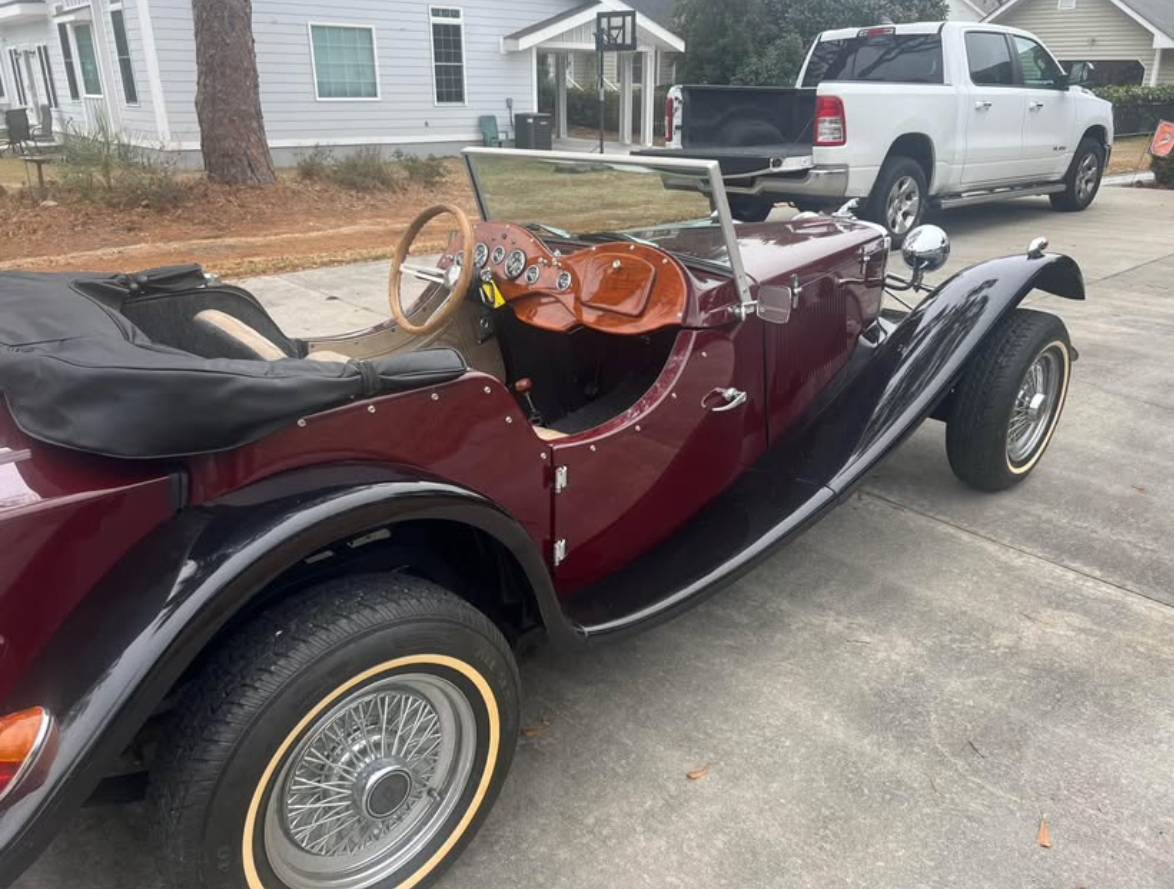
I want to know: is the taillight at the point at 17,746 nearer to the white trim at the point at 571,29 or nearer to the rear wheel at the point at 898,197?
the rear wheel at the point at 898,197

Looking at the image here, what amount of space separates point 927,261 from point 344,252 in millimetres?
6569

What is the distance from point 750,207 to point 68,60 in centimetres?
1627

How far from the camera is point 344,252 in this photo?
9047 mm

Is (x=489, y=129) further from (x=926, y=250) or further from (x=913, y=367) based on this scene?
(x=913, y=367)

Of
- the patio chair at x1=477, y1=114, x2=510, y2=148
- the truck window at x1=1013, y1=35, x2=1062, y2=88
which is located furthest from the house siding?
the truck window at x1=1013, y1=35, x2=1062, y2=88

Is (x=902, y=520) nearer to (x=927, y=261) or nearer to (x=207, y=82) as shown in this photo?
(x=927, y=261)

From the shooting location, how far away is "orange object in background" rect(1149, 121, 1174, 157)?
13.5 m

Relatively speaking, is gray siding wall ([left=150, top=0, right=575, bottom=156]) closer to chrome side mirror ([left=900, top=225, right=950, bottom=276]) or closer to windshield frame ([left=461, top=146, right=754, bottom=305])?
windshield frame ([left=461, top=146, right=754, bottom=305])

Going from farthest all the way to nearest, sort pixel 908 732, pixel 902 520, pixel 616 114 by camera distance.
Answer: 1. pixel 616 114
2. pixel 902 520
3. pixel 908 732

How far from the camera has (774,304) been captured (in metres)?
2.69

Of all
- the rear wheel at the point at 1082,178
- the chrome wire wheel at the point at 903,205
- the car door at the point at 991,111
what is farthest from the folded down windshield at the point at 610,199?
the rear wheel at the point at 1082,178

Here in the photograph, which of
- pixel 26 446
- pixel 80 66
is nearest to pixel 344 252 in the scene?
pixel 26 446

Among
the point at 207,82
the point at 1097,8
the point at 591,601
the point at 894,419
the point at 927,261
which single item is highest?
the point at 1097,8

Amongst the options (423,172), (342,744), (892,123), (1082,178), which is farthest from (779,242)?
(423,172)
